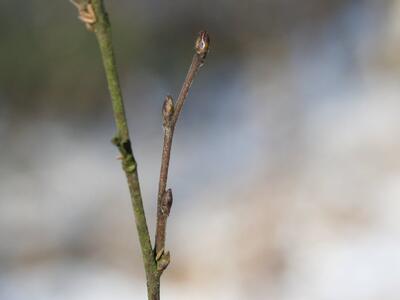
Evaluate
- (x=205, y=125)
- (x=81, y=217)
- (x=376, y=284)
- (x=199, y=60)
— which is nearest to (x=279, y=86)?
(x=205, y=125)

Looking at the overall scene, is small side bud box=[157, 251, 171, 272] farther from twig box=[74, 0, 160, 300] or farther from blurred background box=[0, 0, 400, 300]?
blurred background box=[0, 0, 400, 300]

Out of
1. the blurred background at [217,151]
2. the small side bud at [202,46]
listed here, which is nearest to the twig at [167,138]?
the small side bud at [202,46]

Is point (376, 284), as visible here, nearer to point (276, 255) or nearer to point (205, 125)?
point (276, 255)

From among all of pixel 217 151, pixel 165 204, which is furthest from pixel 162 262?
pixel 217 151

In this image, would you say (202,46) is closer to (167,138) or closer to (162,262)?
(167,138)

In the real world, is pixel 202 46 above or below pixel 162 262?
above

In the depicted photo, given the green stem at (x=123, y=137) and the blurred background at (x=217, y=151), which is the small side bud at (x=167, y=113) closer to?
the green stem at (x=123, y=137)

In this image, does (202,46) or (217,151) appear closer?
(202,46)
